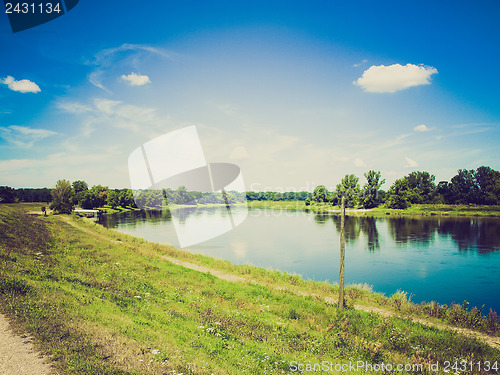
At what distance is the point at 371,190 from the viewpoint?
387 feet

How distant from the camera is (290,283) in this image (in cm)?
2047

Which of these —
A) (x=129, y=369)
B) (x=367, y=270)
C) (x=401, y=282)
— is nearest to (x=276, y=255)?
(x=367, y=270)

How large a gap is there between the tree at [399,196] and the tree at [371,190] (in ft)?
36.1

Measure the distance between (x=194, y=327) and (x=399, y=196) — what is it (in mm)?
109447

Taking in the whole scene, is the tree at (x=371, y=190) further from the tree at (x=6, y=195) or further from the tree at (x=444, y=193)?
the tree at (x=6, y=195)

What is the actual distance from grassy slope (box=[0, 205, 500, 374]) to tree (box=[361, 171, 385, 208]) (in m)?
108

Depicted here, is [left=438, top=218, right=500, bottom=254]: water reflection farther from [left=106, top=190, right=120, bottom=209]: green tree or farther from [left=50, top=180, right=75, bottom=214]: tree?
[left=106, top=190, right=120, bottom=209]: green tree

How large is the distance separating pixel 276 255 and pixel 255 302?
2153cm

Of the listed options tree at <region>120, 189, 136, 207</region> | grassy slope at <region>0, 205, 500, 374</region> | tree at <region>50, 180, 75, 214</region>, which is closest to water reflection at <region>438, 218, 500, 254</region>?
grassy slope at <region>0, 205, 500, 374</region>

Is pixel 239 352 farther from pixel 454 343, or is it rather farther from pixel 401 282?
pixel 401 282

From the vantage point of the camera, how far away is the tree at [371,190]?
115562 millimetres

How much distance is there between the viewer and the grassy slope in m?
6.74
